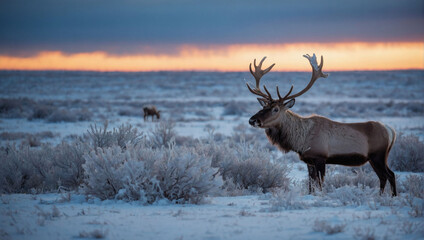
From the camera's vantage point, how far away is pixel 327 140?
22.0ft

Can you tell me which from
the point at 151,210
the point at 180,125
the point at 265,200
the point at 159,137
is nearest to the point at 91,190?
the point at 151,210

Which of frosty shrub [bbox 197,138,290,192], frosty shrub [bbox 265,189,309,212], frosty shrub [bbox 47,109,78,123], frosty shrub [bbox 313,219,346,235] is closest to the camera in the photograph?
frosty shrub [bbox 313,219,346,235]

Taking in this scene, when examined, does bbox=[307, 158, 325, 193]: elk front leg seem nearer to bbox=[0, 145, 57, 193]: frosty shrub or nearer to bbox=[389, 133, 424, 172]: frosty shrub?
bbox=[389, 133, 424, 172]: frosty shrub

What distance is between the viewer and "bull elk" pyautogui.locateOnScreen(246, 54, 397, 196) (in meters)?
6.56

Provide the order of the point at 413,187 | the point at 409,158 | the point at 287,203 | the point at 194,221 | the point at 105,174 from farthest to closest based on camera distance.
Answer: the point at 409,158
the point at 413,187
the point at 105,174
the point at 287,203
the point at 194,221

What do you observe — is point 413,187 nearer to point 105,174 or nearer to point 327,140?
point 327,140

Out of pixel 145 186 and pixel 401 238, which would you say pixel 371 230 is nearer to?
pixel 401 238

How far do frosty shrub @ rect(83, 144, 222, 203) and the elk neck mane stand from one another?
1.77 metres

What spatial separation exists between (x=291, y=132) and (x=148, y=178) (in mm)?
2639

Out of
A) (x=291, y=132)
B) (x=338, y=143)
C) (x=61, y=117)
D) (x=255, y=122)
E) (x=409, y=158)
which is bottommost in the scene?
(x=409, y=158)

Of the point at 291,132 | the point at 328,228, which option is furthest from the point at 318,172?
the point at 328,228

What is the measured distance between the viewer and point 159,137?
11242mm

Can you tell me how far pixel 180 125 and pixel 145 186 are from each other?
13967mm

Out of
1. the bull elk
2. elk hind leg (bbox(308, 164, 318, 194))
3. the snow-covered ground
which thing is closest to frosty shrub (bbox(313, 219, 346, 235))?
the snow-covered ground
